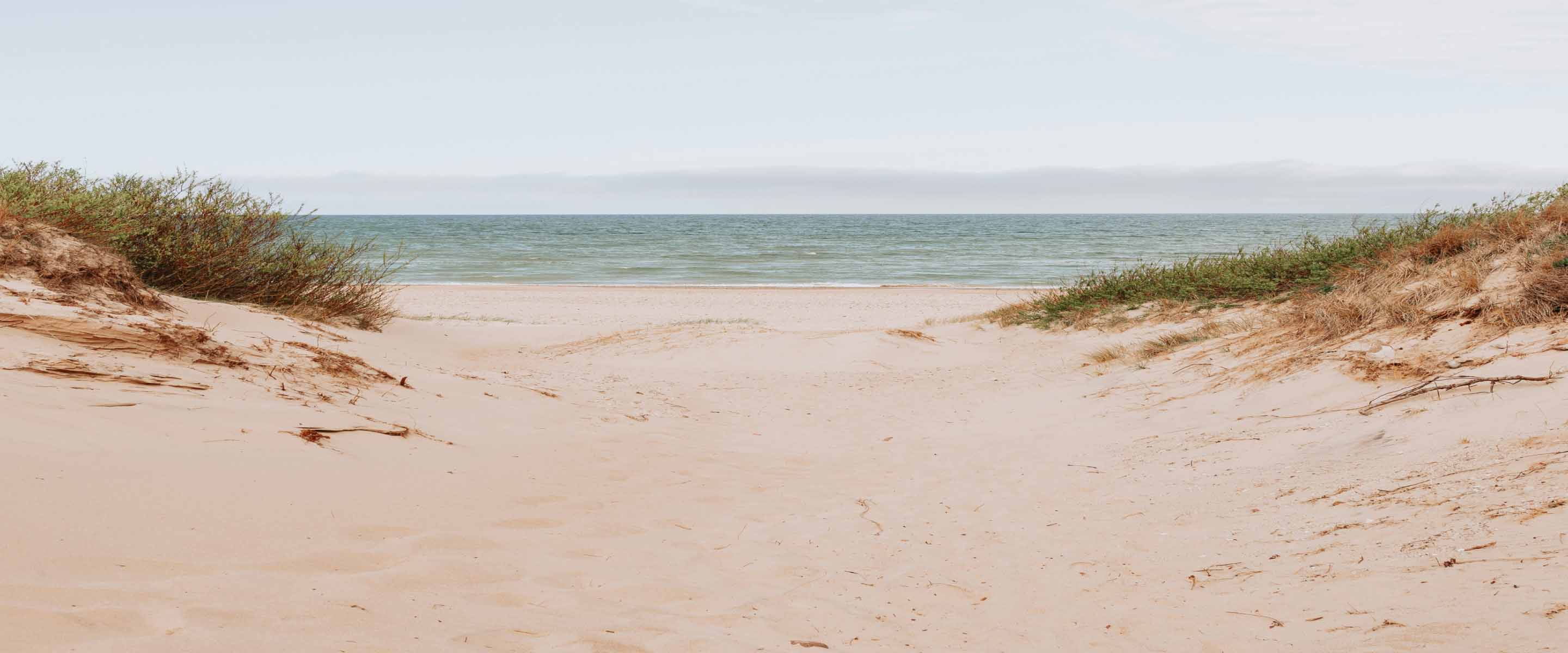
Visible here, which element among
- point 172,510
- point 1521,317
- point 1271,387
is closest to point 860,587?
point 172,510

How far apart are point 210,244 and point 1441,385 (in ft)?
36.1

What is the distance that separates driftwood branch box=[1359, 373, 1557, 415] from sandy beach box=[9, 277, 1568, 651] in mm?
121

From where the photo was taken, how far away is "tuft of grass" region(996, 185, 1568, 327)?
8.46 meters

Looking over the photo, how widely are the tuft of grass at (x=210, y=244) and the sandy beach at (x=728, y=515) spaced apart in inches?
100

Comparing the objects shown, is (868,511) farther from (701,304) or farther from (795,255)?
(795,255)

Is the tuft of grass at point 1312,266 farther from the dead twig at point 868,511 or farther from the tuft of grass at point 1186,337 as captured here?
the dead twig at point 868,511

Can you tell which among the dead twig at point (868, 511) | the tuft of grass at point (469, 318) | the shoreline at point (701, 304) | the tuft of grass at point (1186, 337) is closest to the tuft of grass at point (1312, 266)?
the tuft of grass at point (1186, 337)

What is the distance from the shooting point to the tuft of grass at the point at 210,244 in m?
9.23

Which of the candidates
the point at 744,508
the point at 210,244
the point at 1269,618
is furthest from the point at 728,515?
the point at 210,244

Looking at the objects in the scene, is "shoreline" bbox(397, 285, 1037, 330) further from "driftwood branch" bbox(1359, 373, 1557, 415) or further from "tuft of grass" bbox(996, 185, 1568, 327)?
"driftwood branch" bbox(1359, 373, 1557, 415)

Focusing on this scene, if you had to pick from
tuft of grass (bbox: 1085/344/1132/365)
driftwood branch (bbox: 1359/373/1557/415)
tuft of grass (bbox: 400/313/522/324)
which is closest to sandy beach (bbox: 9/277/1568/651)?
driftwood branch (bbox: 1359/373/1557/415)

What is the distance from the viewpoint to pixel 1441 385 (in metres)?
5.20

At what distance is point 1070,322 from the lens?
1204cm

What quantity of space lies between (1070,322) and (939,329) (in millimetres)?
1775
